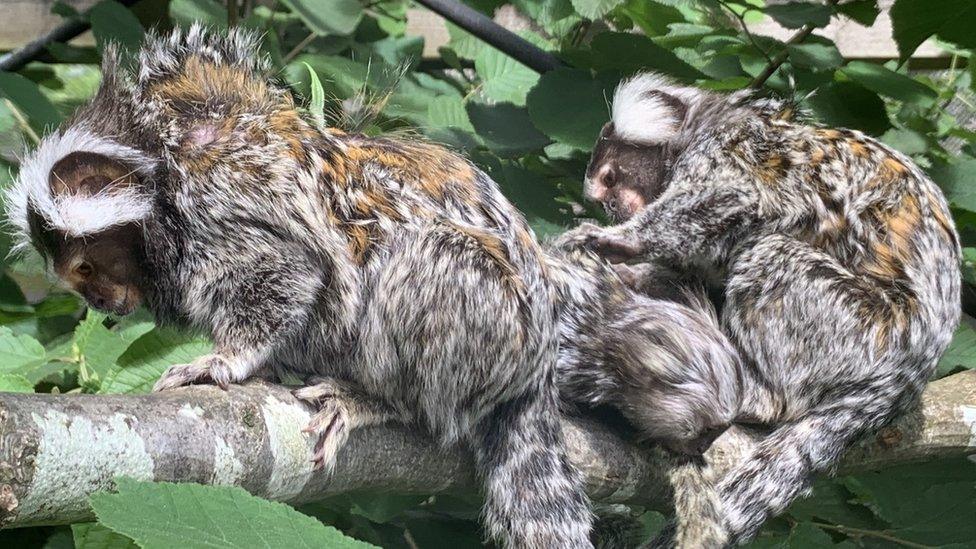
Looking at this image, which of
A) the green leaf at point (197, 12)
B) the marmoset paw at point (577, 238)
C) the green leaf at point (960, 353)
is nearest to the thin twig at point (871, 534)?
the green leaf at point (960, 353)

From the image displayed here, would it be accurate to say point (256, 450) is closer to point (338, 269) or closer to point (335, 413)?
point (335, 413)

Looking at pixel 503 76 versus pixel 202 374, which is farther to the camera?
pixel 503 76

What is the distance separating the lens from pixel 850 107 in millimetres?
3383

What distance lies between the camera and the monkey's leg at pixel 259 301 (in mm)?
2393

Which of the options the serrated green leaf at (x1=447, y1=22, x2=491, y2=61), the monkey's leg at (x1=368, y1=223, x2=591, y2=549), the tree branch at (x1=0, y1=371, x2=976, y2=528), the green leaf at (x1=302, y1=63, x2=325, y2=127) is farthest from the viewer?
the serrated green leaf at (x1=447, y1=22, x2=491, y2=61)

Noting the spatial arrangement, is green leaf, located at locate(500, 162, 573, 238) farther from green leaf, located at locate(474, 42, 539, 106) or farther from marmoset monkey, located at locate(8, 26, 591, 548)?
marmoset monkey, located at locate(8, 26, 591, 548)

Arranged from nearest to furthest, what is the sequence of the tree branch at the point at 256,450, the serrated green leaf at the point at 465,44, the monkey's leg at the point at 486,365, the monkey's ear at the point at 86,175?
the tree branch at the point at 256,450, the monkey's leg at the point at 486,365, the monkey's ear at the point at 86,175, the serrated green leaf at the point at 465,44

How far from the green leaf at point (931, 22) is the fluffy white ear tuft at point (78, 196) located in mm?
2047

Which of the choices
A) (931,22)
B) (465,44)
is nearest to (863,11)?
(931,22)

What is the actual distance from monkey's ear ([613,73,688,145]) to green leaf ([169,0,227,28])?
5.02 ft

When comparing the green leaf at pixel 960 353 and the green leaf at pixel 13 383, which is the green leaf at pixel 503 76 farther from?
the green leaf at pixel 13 383

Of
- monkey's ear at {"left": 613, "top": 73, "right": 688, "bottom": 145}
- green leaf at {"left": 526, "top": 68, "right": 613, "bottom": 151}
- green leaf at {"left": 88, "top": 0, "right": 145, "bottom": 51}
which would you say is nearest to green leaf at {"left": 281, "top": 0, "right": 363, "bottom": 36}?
green leaf at {"left": 88, "top": 0, "right": 145, "bottom": 51}

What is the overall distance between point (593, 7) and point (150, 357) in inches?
64.9

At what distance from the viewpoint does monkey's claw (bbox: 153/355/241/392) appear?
220 cm
